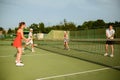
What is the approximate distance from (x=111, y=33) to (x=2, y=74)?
275 inches

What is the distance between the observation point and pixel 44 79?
231 inches

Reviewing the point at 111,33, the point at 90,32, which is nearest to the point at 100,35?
the point at 90,32

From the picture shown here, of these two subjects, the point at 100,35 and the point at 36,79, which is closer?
the point at 36,79

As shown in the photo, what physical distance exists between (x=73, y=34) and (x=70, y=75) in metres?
33.3

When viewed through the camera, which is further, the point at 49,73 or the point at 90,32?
the point at 90,32

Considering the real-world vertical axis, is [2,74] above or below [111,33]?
below

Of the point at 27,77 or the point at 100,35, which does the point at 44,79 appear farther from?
the point at 100,35

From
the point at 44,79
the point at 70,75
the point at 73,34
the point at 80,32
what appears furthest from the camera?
the point at 73,34

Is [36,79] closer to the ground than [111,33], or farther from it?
closer to the ground

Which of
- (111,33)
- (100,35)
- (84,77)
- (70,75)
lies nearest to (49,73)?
(70,75)

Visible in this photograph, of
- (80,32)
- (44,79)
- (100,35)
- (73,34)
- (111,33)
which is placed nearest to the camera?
(44,79)

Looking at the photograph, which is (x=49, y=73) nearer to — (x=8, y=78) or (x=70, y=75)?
(x=70, y=75)

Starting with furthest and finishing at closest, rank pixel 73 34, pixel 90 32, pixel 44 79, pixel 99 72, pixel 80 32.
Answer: pixel 73 34
pixel 80 32
pixel 90 32
pixel 99 72
pixel 44 79

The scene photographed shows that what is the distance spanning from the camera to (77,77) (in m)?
6.13
